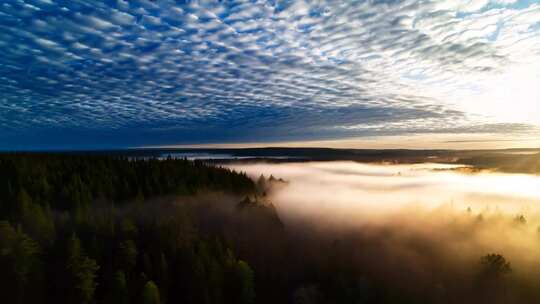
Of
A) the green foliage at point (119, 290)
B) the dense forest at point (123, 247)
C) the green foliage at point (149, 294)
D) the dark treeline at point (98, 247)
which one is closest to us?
the green foliage at point (149, 294)

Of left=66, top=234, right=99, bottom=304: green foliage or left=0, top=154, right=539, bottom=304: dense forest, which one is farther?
left=0, top=154, right=539, bottom=304: dense forest

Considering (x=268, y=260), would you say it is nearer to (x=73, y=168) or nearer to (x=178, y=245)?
(x=178, y=245)

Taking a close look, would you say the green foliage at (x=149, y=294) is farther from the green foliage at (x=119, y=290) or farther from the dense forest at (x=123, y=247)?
the green foliage at (x=119, y=290)

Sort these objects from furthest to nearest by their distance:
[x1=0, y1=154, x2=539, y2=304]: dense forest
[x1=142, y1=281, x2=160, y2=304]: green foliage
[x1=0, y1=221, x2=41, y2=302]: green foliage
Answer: [x1=0, y1=154, x2=539, y2=304]: dense forest < [x1=142, y1=281, x2=160, y2=304]: green foliage < [x1=0, y1=221, x2=41, y2=302]: green foliage

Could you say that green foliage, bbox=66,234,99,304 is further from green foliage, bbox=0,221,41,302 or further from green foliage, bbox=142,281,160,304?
green foliage, bbox=142,281,160,304

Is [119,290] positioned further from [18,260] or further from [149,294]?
[18,260]

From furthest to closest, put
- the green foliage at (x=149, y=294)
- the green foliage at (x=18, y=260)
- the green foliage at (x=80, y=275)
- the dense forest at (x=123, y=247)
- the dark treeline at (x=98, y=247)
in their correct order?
the dense forest at (x=123, y=247), the dark treeline at (x=98, y=247), the green foliage at (x=149, y=294), the green foliage at (x=18, y=260), the green foliage at (x=80, y=275)

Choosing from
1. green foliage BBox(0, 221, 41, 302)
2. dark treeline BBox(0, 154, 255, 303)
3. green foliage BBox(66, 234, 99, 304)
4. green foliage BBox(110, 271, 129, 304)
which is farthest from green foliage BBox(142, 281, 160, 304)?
green foliage BBox(0, 221, 41, 302)

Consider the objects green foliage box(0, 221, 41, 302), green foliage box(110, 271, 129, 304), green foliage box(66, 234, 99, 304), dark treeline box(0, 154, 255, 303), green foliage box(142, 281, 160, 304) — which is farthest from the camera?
green foliage box(110, 271, 129, 304)

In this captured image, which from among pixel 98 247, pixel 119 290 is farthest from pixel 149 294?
pixel 98 247

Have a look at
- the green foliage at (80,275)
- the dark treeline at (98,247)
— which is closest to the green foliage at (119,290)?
the dark treeline at (98,247)

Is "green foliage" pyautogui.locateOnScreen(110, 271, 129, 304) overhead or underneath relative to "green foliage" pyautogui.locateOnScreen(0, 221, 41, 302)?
underneath
